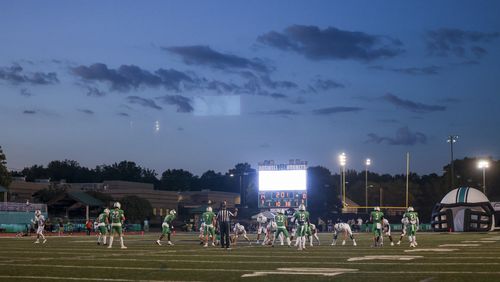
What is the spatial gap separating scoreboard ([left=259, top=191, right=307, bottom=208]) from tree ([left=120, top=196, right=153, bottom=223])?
2535 centimetres

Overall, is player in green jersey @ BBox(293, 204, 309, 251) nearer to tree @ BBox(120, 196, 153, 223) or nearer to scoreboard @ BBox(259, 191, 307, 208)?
scoreboard @ BBox(259, 191, 307, 208)

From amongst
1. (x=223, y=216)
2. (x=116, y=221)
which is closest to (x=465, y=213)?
(x=223, y=216)

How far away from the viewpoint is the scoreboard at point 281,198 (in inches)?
2142

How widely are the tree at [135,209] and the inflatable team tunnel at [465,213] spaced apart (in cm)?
3482

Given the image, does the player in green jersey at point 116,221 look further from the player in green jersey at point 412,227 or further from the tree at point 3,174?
the tree at point 3,174

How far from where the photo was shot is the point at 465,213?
55156mm

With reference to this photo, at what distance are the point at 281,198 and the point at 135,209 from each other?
97.8 feet

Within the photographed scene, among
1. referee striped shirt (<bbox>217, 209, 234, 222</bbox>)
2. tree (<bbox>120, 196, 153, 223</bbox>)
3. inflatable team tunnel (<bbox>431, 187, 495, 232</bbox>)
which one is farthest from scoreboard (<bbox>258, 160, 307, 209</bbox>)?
referee striped shirt (<bbox>217, 209, 234, 222</bbox>)

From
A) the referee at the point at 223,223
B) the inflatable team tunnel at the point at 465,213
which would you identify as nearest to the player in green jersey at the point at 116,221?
the referee at the point at 223,223

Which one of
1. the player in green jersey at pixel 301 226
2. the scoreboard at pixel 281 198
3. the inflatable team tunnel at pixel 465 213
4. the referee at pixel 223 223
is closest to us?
the player in green jersey at pixel 301 226

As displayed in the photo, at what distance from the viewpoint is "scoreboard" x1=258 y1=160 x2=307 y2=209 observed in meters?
54.7

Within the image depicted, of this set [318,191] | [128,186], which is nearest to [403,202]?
[318,191]

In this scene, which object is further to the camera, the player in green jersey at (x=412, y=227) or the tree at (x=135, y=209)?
the tree at (x=135, y=209)

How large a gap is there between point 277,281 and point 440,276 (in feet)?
9.80
